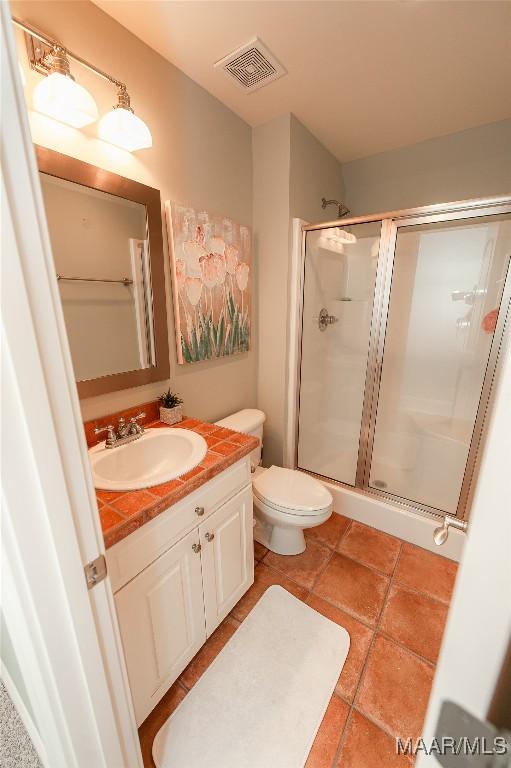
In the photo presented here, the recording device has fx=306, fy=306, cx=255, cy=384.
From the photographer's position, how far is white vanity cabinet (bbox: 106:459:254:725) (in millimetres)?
916

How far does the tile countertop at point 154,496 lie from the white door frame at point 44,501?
180mm

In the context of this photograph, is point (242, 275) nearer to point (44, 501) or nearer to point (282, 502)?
point (282, 502)

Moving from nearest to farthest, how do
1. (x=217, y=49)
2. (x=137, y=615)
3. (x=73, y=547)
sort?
(x=73, y=547) → (x=137, y=615) → (x=217, y=49)

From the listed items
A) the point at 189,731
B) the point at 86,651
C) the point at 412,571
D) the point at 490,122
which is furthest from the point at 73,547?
the point at 490,122

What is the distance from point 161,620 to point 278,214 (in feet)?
6.91

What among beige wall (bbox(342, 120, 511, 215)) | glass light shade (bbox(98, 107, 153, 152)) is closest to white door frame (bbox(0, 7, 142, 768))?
glass light shade (bbox(98, 107, 153, 152))

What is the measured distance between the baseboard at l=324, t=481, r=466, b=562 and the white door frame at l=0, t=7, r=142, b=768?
1663 mm

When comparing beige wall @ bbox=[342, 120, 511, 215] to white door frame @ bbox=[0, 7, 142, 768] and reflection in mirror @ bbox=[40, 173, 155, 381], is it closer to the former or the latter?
reflection in mirror @ bbox=[40, 173, 155, 381]

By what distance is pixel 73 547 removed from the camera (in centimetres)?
58

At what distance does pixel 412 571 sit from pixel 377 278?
1733mm

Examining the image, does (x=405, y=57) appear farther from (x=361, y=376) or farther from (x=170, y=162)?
(x=361, y=376)

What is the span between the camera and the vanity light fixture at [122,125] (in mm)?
1122

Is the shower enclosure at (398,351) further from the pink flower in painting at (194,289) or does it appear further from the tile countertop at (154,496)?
the tile countertop at (154,496)

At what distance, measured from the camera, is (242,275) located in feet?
6.15
